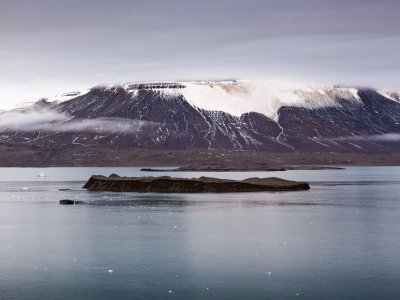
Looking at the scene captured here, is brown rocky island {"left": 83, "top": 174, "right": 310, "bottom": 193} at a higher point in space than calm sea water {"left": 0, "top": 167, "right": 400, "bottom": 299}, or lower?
lower

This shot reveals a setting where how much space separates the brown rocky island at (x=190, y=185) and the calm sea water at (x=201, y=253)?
126 ft

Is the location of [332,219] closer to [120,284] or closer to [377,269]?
[377,269]

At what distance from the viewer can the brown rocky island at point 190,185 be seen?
112 m

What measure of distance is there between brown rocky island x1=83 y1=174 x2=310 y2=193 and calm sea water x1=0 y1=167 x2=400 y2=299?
38.4m

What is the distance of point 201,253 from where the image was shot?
140ft

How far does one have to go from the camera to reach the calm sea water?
32375 millimetres

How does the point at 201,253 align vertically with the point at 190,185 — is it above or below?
above

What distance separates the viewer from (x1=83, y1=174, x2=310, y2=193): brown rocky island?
4424 inches

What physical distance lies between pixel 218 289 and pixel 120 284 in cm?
549

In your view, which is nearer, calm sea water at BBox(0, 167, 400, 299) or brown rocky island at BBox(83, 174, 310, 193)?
calm sea water at BBox(0, 167, 400, 299)

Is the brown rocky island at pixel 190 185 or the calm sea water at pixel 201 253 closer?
the calm sea water at pixel 201 253

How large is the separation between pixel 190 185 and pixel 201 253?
230 ft

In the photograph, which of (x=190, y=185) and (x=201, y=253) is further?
(x=190, y=185)

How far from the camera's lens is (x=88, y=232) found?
53.5 metres
